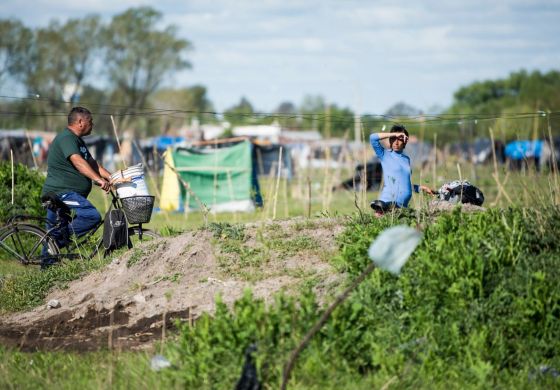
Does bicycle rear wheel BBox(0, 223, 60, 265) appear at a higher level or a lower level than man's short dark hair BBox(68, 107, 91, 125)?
lower

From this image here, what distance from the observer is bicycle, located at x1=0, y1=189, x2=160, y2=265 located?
31.1ft

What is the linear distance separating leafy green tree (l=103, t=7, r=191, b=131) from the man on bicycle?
67405mm

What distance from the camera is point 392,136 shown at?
9.23m

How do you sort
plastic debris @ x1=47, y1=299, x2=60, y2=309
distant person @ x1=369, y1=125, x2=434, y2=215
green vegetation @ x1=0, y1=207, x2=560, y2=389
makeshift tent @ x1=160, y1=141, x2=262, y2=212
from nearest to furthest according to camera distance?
green vegetation @ x1=0, y1=207, x2=560, y2=389 → plastic debris @ x1=47, y1=299, x2=60, y2=309 → distant person @ x1=369, y1=125, x2=434, y2=215 → makeshift tent @ x1=160, y1=141, x2=262, y2=212

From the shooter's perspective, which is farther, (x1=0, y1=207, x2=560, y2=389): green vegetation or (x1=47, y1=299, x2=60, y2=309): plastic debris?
(x1=47, y1=299, x2=60, y2=309): plastic debris

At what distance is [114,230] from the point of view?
9422 mm

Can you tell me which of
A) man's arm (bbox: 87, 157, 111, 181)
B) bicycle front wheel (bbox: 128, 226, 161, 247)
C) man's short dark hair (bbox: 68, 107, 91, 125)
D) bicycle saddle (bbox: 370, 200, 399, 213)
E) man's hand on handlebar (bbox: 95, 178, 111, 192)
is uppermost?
man's short dark hair (bbox: 68, 107, 91, 125)

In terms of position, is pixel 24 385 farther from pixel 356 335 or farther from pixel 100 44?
pixel 100 44

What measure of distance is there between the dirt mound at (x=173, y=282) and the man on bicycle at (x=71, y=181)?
1.10 meters

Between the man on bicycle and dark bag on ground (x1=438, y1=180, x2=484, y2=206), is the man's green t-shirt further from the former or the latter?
dark bag on ground (x1=438, y1=180, x2=484, y2=206)

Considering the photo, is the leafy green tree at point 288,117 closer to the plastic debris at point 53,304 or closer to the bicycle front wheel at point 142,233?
the bicycle front wheel at point 142,233

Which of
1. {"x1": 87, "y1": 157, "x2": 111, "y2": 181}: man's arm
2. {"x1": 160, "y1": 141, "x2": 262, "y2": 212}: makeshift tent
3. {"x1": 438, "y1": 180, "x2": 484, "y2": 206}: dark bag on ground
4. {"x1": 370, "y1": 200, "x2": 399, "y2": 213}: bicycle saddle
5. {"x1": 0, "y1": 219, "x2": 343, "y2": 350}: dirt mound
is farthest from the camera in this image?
{"x1": 160, "y1": 141, "x2": 262, "y2": 212}: makeshift tent

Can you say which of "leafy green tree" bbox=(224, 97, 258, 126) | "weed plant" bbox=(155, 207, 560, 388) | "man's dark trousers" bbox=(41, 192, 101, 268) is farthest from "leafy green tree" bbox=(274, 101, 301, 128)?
"weed plant" bbox=(155, 207, 560, 388)

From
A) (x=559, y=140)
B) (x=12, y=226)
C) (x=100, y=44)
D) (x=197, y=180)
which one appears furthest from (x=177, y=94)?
(x=12, y=226)
